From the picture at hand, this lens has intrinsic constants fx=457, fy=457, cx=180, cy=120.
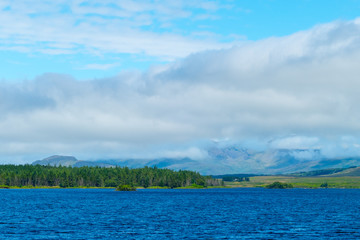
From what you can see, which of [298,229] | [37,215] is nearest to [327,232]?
[298,229]

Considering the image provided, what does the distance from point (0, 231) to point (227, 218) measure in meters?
64.4

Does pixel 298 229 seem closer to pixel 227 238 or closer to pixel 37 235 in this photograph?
pixel 227 238

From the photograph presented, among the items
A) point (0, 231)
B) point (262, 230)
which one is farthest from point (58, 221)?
point (262, 230)

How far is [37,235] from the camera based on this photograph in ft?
308

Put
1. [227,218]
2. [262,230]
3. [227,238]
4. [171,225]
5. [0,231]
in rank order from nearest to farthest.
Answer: [227,238] → [0,231] → [262,230] → [171,225] → [227,218]

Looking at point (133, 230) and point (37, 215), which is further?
point (37, 215)

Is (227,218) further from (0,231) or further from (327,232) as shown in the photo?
(0,231)

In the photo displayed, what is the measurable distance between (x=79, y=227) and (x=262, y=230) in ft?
141

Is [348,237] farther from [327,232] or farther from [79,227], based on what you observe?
[79,227]

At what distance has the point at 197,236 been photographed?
94875 mm

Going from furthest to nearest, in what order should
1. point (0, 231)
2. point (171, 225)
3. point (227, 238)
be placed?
point (171, 225) < point (0, 231) < point (227, 238)

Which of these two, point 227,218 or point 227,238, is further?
point 227,218

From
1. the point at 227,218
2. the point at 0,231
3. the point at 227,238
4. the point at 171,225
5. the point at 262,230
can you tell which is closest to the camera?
the point at 227,238

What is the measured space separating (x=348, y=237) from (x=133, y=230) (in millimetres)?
46589
